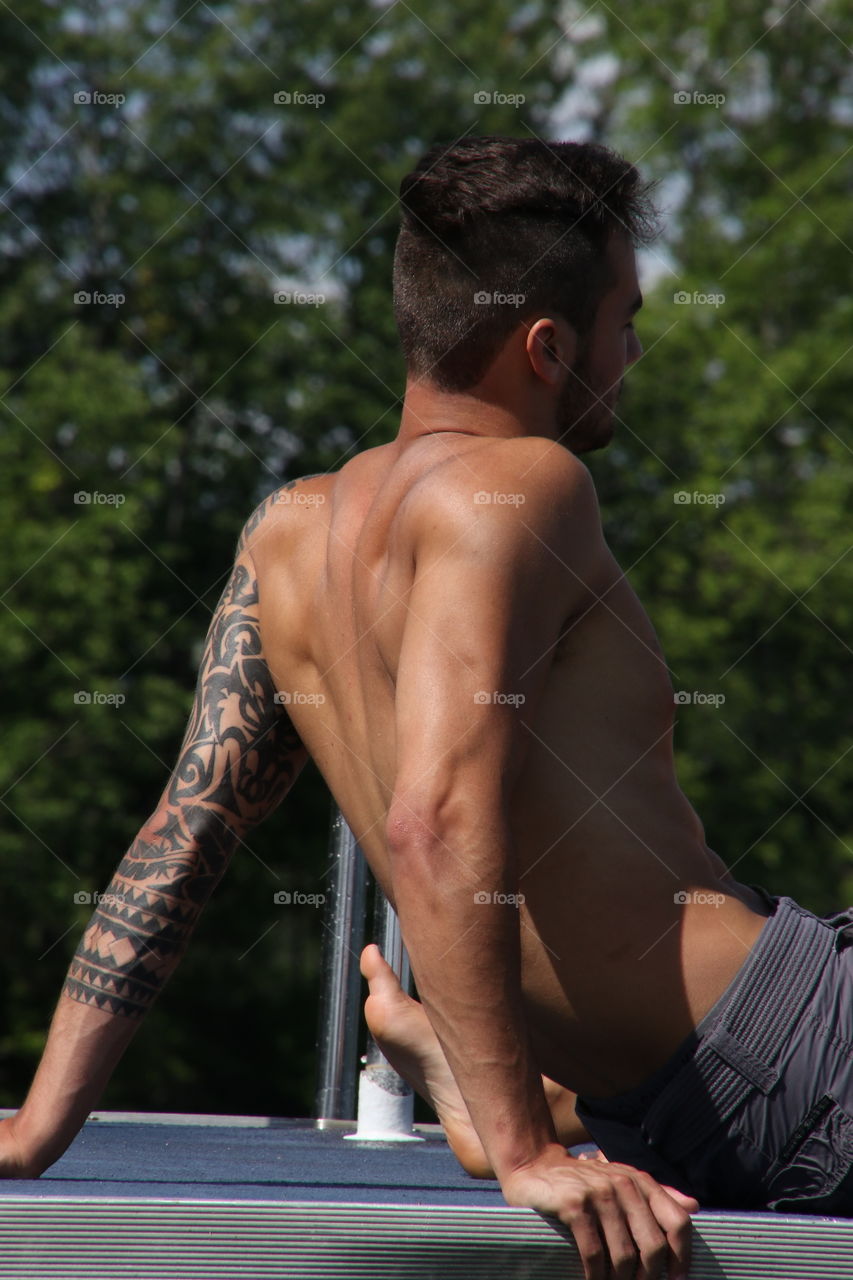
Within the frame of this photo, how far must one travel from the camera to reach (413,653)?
1657 millimetres

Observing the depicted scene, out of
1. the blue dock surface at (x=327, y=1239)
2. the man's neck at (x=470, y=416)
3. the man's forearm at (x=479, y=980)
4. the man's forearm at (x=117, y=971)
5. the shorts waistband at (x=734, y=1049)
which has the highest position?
the man's neck at (x=470, y=416)

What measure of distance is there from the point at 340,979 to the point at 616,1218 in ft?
6.86

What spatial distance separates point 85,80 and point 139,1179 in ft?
40.2

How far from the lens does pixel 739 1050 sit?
175cm

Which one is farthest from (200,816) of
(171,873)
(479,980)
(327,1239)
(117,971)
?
(327,1239)

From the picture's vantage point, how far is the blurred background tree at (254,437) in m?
11.1

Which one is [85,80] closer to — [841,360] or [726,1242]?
[841,360]

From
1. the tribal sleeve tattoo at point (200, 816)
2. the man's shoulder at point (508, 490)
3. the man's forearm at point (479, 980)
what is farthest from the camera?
the tribal sleeve tattoo at point (200, 816)

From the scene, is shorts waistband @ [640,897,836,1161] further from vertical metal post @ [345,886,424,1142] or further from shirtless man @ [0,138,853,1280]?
vertical metal post @ [345,886,424,1142]

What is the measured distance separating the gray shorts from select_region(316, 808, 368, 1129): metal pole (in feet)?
5.49

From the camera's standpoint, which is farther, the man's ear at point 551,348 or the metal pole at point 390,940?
the metal pole at point 390,940

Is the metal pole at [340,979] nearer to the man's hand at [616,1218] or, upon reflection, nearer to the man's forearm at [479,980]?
the man's forearm at [479,980]

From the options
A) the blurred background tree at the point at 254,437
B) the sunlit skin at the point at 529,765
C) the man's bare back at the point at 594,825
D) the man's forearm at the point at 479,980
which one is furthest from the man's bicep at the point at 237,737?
the blurred background tree at the point at 254,437

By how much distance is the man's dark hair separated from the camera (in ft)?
6.39
